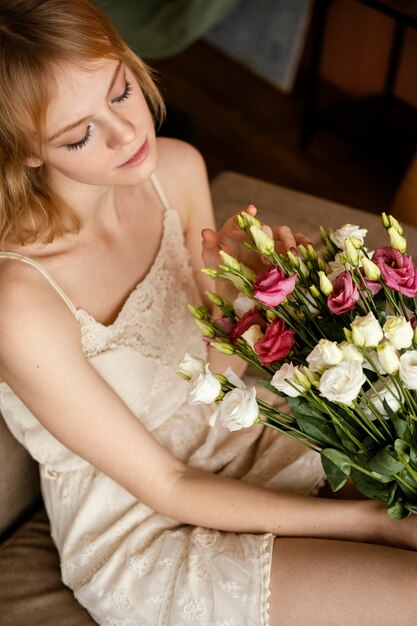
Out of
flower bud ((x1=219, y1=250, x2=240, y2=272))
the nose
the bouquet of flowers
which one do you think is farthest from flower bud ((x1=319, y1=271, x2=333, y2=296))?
the nose

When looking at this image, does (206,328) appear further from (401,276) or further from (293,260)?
(401,276)

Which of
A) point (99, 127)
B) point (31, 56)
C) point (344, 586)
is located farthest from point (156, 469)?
point (31, 56)

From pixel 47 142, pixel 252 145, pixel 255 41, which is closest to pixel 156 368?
pixel 47 142

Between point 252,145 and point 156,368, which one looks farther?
point 252,145

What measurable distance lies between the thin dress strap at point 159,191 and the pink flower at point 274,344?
0.70 meters

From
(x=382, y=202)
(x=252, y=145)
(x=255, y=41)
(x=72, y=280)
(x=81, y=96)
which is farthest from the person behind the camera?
(x=255, y=41)

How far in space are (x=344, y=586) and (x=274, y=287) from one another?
549mm

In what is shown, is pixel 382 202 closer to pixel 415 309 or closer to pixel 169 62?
pixel 169 62

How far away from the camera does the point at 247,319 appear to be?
41.0 inches

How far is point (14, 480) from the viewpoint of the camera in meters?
1.56

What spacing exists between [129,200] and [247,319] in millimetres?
626

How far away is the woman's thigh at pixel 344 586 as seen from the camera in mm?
1197

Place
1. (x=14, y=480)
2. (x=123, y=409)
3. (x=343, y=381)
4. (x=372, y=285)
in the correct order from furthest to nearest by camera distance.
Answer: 1. (x=14, y=480)
2. (x=123, y=409)
3. (x=372, y=285)
4. (x=343, y=381)

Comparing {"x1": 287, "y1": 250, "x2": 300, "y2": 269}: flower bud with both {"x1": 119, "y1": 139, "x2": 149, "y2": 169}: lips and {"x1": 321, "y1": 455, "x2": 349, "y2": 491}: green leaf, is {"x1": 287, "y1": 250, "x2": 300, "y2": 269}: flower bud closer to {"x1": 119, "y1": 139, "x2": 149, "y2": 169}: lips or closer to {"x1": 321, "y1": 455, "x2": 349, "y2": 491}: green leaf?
{"x1": 321, "y1": 455, "x2": 349, "y2": 491}: green leaf
